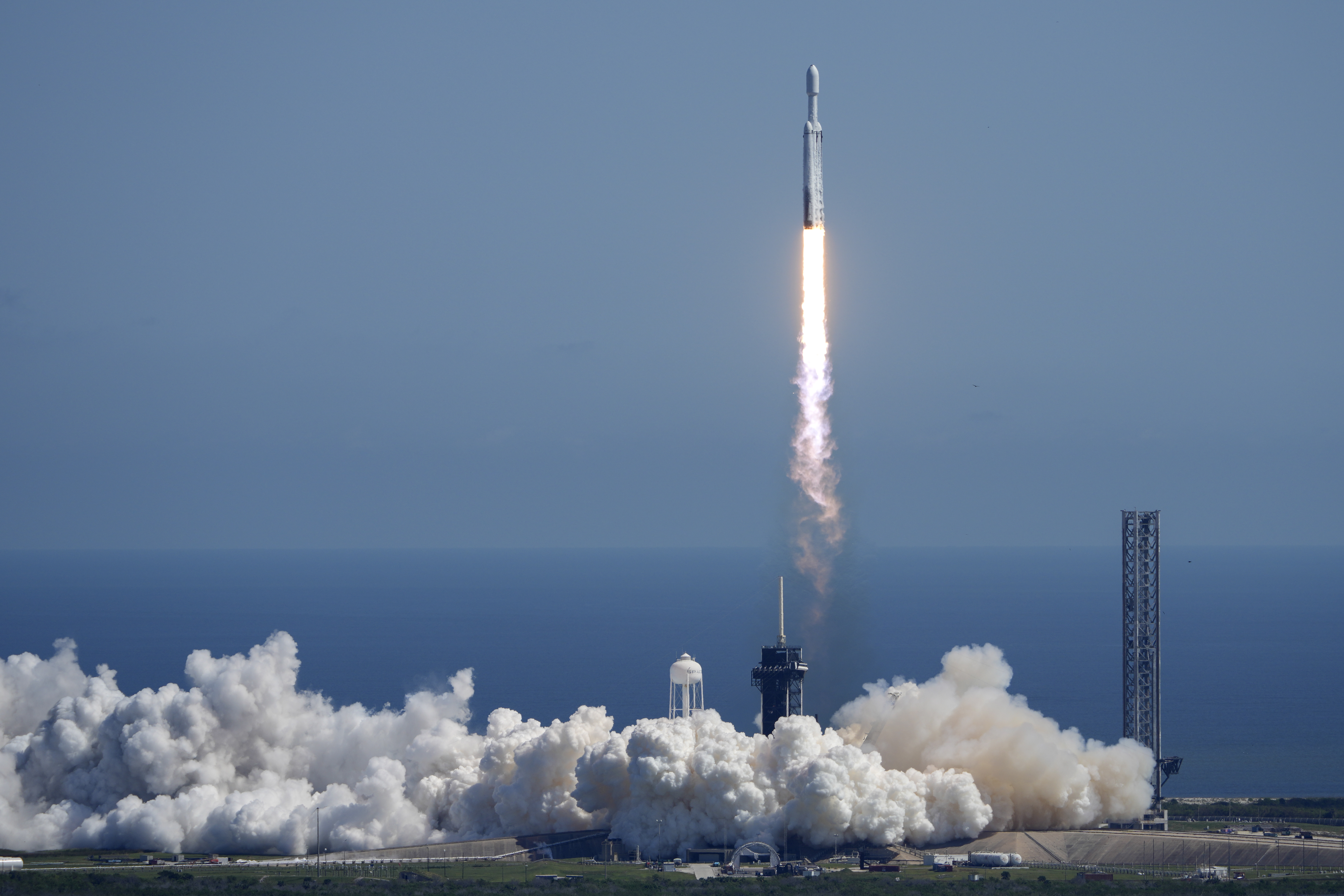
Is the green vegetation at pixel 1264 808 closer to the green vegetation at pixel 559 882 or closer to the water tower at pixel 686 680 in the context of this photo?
the green vegetation at pixel 559 882

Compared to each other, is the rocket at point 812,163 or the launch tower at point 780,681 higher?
the rocket at point 812,163

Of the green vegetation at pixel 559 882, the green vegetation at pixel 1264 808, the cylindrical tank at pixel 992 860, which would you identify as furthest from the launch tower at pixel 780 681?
the green vegetation at pixel 1264 808

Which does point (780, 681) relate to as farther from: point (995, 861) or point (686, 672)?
point (995, 861)

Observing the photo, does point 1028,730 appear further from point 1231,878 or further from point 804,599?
point 804,599

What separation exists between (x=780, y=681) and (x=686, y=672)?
436 cm

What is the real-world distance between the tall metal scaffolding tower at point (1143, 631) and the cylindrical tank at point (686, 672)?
63.2ft

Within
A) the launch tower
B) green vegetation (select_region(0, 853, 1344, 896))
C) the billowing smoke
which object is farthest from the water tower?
green vegetation (select_region(0, 853, 1344, 896))

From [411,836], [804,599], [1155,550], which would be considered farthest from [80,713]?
[1155,550]

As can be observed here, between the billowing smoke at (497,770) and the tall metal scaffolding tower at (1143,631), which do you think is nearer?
the billowing smoke at (497,770)

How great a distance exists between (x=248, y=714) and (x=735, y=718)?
3992 cm

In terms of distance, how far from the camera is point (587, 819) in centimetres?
7469

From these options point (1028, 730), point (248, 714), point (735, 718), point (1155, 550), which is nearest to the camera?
point (1028, 730)

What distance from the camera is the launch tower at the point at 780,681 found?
77.3 metres

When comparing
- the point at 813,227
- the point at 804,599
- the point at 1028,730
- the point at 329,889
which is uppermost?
the point at 813,227
